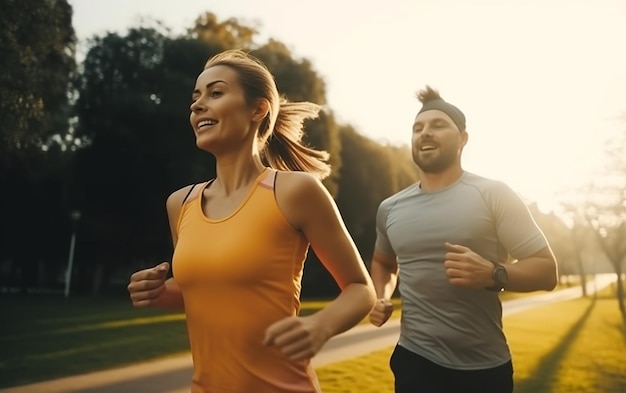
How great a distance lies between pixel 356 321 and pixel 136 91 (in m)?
27.8

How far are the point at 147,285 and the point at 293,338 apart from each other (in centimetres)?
73

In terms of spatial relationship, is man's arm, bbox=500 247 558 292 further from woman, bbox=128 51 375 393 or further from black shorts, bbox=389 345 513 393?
woman, bbox=128 51 375 393

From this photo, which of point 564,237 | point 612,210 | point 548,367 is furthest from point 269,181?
point 564,237

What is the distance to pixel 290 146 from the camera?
2.56m

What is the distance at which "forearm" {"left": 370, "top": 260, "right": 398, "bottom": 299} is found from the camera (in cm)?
407

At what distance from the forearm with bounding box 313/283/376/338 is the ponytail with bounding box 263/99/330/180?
69cm

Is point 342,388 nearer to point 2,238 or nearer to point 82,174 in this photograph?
point 82,174

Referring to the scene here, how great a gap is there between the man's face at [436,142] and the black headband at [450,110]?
0.08ft

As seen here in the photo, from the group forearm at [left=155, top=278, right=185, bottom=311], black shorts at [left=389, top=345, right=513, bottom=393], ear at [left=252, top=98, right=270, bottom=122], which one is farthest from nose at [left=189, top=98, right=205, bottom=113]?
black shorts at [left=389, top=345, right=513, bottom=393]

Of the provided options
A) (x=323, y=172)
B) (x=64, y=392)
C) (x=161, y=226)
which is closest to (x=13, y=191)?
(x=161, y=226)

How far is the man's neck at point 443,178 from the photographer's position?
3.83 m

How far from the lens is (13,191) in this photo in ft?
115

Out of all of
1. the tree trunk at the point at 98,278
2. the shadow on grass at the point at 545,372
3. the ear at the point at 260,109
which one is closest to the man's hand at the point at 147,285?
the ear at the point at 260,109

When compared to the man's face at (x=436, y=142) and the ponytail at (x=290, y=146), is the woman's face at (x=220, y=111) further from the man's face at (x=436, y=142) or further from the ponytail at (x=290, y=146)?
the man's face at (x=436, y=142)
